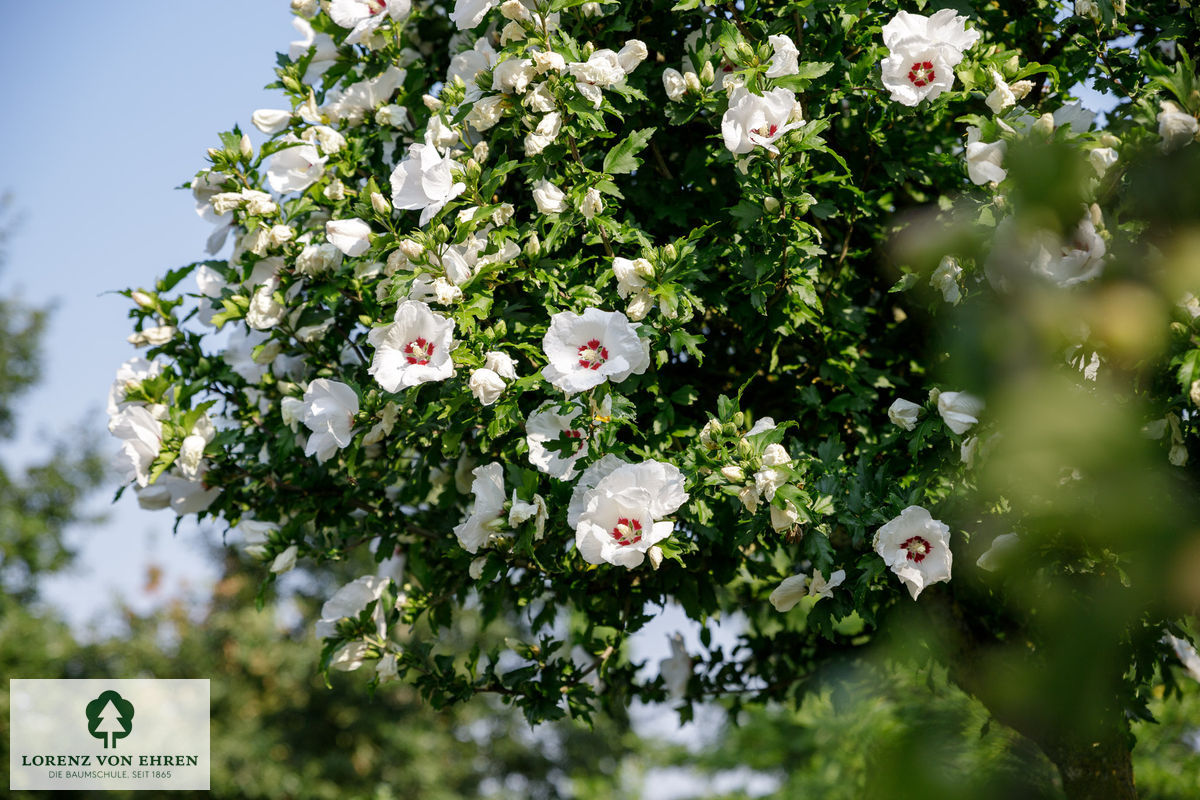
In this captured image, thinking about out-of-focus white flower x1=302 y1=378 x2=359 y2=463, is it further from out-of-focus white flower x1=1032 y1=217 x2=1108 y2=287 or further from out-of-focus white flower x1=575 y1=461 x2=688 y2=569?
out-of-focus white flower x1=1032 y1=217 x2=1108 y2=287

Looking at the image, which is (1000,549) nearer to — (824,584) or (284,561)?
(824,584)

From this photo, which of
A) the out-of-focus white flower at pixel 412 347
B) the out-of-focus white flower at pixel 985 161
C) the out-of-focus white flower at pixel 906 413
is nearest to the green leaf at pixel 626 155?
the out-of-focus white flower at pixel 412 347

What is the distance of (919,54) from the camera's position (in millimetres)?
2332

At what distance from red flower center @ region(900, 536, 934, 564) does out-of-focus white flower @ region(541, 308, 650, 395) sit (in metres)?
0.72

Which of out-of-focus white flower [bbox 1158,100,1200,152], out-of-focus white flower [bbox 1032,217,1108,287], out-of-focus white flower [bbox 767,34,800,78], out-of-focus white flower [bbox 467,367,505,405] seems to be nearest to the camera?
out-of-focus white flower [bbox 1032,217,1108,287]

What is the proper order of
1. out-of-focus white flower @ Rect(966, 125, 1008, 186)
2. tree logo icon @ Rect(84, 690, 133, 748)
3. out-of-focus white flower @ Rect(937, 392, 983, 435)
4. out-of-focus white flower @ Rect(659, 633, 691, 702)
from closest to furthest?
out-of-focus white flower @ Rect(937, 392, 983, 435) < out-of-focus white flower @ Rect(966, 125, 1008, 186) < out-of-focus white flower @ Rect(659, 633, 691, 702) < tree logo icon @ Rect(84, 690, 133, 748)

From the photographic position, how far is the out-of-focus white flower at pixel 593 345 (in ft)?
7.23

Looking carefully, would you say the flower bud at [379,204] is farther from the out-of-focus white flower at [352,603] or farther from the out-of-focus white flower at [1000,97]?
the out-of-focus white flower at [1000,97]

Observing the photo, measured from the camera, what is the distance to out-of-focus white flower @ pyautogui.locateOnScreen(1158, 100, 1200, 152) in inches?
70.6

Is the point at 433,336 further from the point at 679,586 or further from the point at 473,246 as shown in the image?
the point at 679,586

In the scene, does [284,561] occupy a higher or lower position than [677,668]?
higher

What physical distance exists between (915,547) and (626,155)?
119 centimetres

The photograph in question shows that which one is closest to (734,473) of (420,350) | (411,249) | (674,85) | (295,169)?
(420,350)

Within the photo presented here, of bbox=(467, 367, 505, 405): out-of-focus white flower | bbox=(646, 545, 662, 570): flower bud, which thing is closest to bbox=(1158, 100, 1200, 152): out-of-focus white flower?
bbox=(646, 545, 662, 570): flower bud
